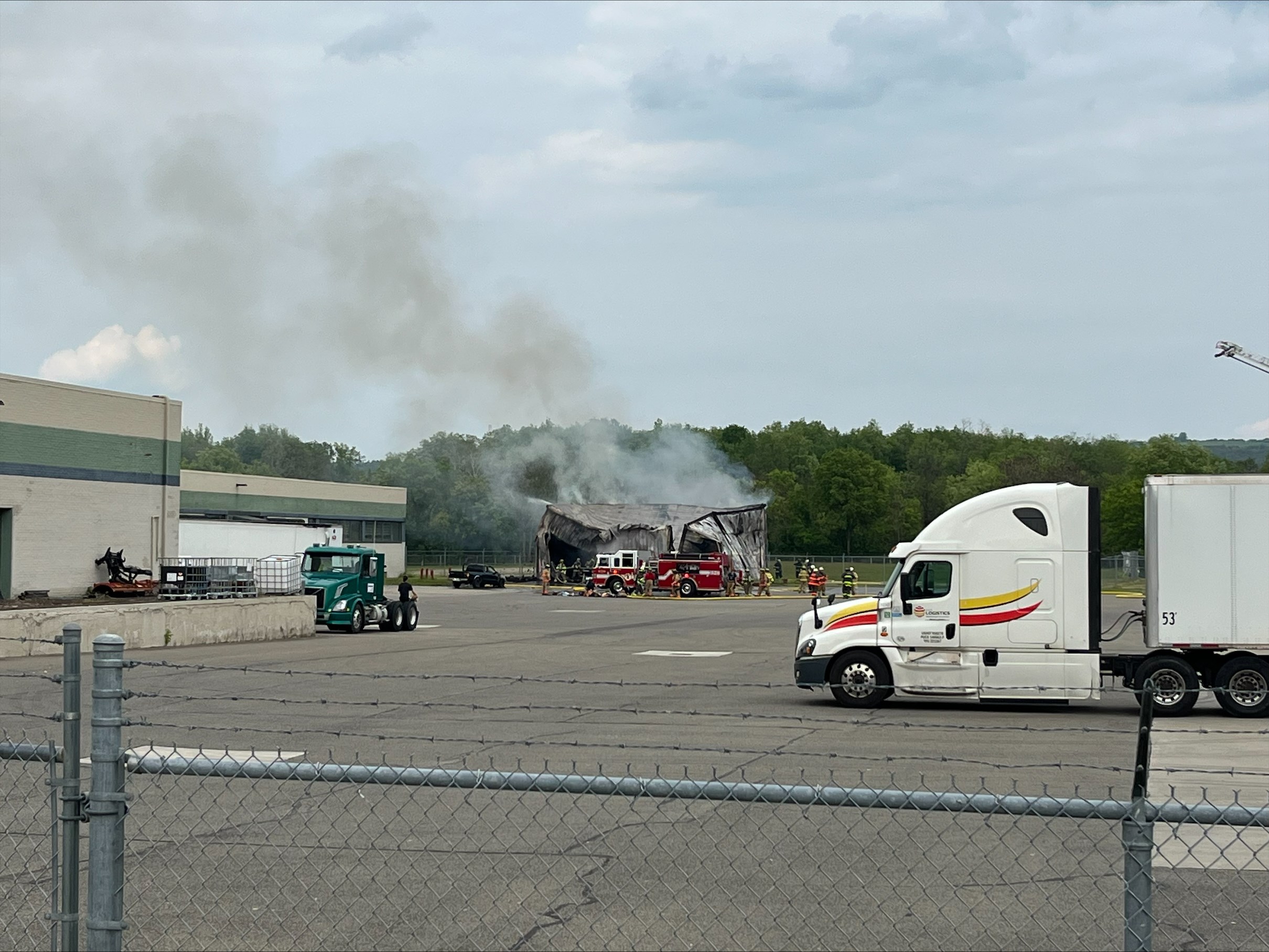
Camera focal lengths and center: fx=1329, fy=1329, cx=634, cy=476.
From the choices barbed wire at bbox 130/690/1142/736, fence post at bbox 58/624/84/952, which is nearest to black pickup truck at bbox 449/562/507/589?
barbed wire at bbox 130/690/1142/736

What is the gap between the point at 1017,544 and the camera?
1767 cm

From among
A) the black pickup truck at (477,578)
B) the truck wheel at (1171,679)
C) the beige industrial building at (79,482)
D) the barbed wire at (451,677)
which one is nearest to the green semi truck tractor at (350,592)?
the beige industrial building at (79,482)

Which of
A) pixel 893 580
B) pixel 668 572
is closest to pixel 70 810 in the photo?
pixel 893 580

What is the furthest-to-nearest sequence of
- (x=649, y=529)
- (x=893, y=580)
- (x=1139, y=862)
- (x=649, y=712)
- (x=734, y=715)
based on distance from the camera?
(x=649, y=529), (x=893, y=580), (x=649, y=712), (x=734, y=715), (x=1139, y=862)

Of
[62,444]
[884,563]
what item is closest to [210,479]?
[62,444]

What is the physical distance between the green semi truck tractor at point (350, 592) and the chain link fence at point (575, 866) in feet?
87.7

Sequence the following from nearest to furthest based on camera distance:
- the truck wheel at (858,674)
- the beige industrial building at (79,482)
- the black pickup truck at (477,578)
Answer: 1. the truck wheel at (858,674)
2. the beige industrial building at (79,482)
3. the black pickup truck at (477,578)

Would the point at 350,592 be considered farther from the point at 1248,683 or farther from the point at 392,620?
the point at 1248,683

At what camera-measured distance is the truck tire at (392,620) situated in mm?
36844

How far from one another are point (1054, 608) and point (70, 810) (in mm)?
14810

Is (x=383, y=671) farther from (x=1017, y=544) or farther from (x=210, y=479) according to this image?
(x=210, y=479)

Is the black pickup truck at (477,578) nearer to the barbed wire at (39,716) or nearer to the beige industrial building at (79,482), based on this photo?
the beige industrial building at (79,482)

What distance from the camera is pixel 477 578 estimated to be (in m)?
71.9

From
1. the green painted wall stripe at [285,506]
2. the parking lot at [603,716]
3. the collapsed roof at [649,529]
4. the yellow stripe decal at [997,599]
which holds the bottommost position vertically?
the parking lot at [603,716]
